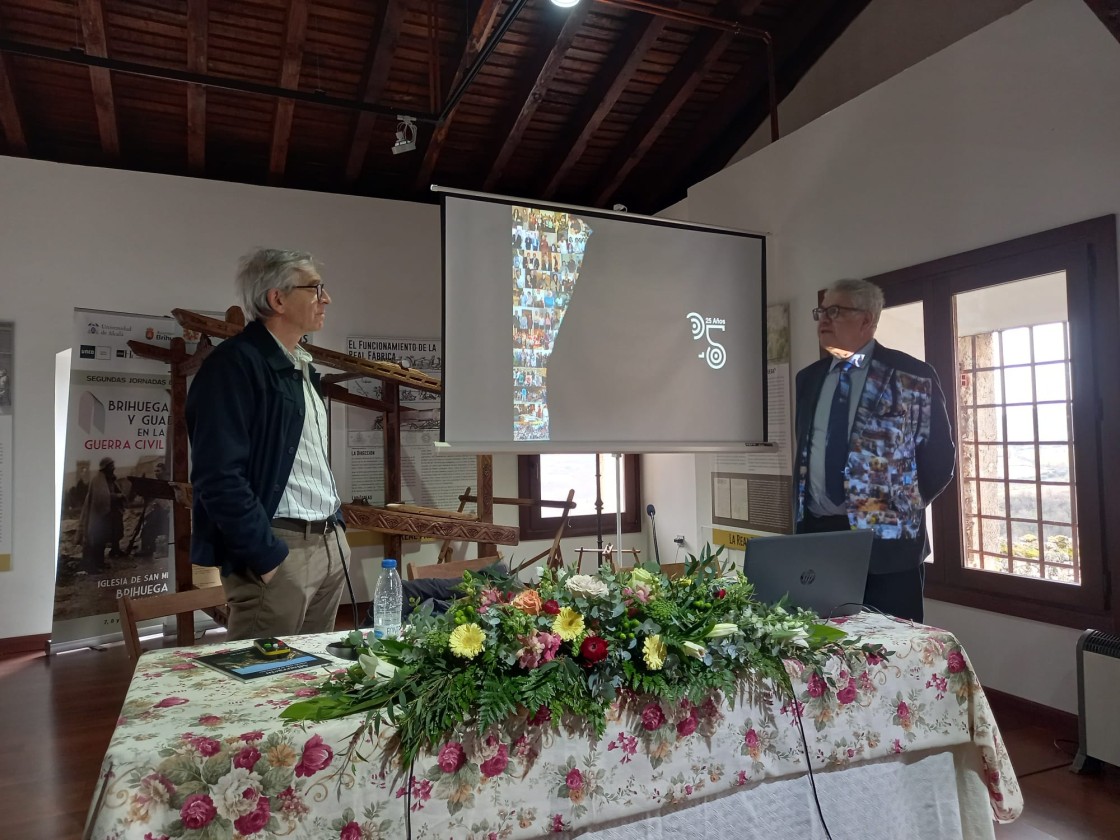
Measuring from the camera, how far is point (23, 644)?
4.72m

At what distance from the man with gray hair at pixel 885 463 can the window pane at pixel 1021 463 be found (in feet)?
0.70

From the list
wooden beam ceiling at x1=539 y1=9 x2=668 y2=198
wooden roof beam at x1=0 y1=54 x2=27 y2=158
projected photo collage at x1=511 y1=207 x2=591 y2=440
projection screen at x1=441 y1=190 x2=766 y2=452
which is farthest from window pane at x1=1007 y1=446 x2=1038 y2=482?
wooden roof beam at x1=0 y1=54 x2=27 y2=158

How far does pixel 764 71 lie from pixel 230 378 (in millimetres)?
4423

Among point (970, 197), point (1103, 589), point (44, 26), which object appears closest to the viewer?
point (1103, 589)

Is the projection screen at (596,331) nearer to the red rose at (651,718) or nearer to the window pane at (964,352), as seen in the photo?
the window pane at (964,352)

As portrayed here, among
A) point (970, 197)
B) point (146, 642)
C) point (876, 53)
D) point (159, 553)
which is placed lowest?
point (146, 642)

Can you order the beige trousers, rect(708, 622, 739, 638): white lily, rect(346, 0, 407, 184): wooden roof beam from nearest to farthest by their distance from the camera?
1. rect(708, 622, 739, 638): white lily
2. the beige trousers
3. rect(346, 0, 407, 184): wooden roof beam

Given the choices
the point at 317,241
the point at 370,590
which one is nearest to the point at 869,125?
the point at 317,241

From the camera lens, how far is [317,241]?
18.5ft

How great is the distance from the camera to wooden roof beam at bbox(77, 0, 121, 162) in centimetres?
390

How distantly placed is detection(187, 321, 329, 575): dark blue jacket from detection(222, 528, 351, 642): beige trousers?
0.17 ft

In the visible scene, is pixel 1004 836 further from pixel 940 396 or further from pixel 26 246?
pixel 26 246

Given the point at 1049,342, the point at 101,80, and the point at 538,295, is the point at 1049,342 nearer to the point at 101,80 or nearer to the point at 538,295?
the point at 538,295

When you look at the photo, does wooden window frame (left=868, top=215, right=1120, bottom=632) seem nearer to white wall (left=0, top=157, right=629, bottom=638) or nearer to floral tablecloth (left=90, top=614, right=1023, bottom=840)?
floral tablecloth (left=90, top=614, right=1023, bottom=840)
